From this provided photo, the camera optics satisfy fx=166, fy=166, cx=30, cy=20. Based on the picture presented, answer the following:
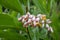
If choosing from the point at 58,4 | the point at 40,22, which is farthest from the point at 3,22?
the point at 58,4

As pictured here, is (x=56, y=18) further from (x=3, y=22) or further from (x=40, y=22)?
(x=3, y=22)

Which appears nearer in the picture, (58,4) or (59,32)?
(59,32)

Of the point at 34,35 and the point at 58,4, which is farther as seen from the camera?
the point at 58,4

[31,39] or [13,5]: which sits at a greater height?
[13,5]

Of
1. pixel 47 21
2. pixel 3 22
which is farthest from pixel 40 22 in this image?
pixel 3 22

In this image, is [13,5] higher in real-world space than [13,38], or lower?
higher

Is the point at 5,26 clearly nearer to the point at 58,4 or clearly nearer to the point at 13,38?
the point at 13,38
